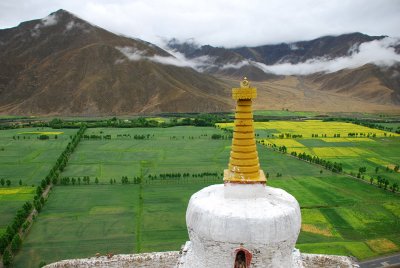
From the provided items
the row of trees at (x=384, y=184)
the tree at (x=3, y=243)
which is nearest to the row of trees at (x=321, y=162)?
the row of trees at (x=384, y=184)

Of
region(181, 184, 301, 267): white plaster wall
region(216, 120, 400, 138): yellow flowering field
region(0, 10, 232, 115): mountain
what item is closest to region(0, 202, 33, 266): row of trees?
region(181, 184, 301, 267): white plaster wall

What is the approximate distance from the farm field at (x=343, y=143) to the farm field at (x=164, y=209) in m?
7.57

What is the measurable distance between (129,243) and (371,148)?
55979 mm

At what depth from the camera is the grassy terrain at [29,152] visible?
188ft

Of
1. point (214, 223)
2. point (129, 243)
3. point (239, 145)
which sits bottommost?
point (129, 243)

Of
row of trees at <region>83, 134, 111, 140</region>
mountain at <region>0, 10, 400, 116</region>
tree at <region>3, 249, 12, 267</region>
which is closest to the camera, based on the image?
tree at <region>3, 249, 12, 267</region>

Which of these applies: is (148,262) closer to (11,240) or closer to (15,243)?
(15,243)

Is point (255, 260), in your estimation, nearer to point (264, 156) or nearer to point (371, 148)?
point (264, 156)

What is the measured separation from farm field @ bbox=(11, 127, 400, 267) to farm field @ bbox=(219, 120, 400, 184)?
7.57 m

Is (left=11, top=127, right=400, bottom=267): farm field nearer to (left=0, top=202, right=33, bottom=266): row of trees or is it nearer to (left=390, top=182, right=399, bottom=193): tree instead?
(left=0, top=202, right=33, bottom=266): row of trees

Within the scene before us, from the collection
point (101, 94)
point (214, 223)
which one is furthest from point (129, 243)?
point (101, 94)

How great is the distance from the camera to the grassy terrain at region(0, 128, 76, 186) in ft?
188

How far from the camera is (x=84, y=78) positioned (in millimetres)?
162375

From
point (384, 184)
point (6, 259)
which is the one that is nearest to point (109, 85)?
point (384, 184)
